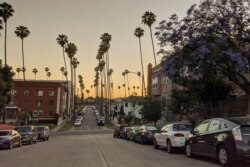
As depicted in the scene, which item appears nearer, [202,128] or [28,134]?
[202,128]

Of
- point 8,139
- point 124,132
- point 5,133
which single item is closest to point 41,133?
point 124,132

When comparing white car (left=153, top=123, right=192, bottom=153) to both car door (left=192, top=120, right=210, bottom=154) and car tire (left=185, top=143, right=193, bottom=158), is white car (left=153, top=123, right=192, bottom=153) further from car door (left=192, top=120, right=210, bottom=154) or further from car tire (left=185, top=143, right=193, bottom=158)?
car door (left=192, top=120, right=210, bottom=154)

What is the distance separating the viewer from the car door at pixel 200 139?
17844mm

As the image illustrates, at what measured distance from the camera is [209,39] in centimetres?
2692

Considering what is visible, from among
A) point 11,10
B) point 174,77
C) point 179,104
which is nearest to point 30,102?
point 11,10

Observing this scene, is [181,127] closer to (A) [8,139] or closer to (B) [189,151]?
(B) [189,151]

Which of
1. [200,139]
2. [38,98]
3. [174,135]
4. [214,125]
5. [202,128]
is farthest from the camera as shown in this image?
[38,98]

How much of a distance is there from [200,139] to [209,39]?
10233mm

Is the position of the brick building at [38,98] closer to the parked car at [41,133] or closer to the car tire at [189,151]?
the parked car at [41,133]

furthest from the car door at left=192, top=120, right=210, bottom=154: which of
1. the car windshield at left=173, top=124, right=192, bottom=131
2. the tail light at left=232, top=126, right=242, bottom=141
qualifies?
the car windshield at left=173, top=124, right=192, bottom=131

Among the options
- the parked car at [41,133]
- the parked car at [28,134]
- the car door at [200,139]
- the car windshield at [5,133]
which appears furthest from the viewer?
the parked car at [41,133]

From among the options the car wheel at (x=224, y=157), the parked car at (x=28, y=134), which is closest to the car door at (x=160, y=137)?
the car wheel at (x=224, y=157)

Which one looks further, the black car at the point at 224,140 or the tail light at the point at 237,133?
the tail light at the point at 237,133

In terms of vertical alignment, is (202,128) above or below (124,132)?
above
